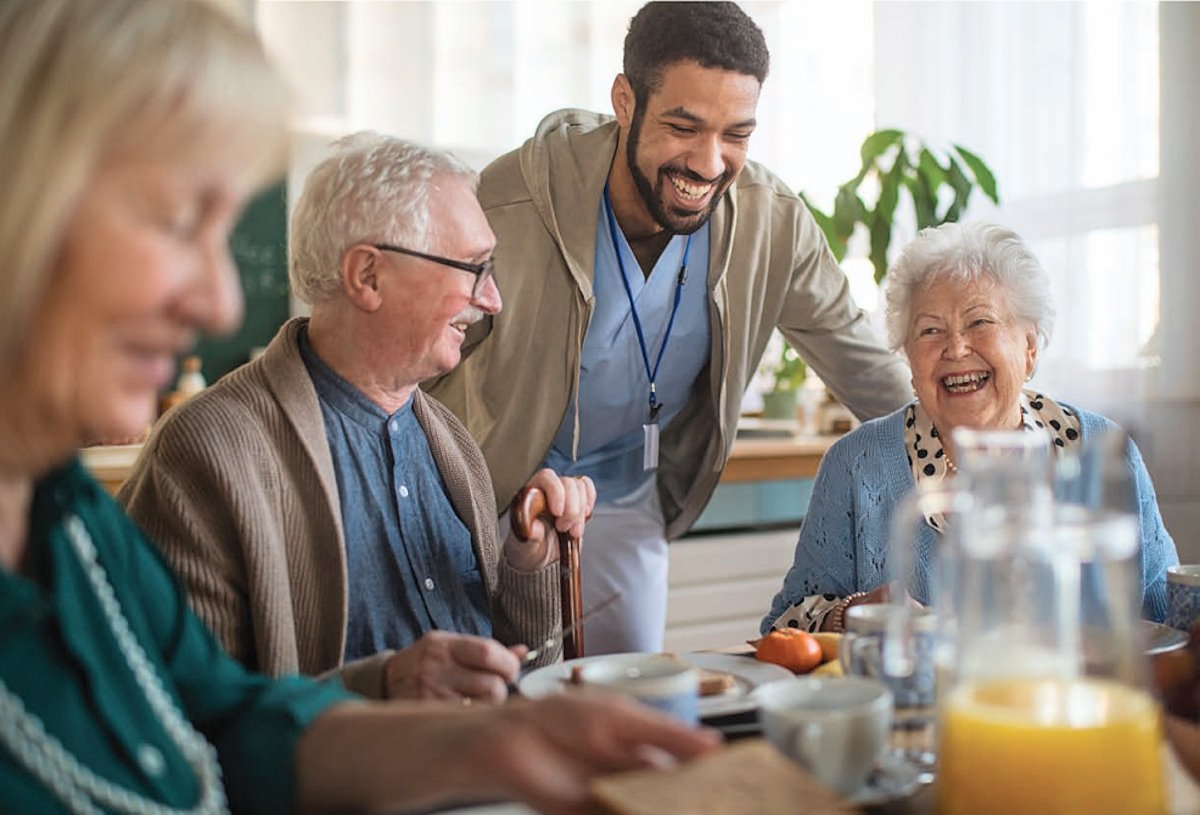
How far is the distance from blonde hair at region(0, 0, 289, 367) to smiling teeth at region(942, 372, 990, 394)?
137 centimetres

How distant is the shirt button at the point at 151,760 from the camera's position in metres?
0.85

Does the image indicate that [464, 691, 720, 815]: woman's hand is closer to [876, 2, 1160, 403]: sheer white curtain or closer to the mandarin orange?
the mandarin orange

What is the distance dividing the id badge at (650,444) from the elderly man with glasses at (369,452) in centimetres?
71

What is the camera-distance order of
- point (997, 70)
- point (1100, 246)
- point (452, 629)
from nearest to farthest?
point (452, 629)
point (1100, 246)
point (997, 70)

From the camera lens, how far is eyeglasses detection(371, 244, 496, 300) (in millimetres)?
1602

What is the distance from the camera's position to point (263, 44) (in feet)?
2.82

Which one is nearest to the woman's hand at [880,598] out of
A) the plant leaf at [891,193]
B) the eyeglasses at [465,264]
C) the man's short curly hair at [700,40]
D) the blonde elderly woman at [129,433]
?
the blonde elderly woman at [129,433]

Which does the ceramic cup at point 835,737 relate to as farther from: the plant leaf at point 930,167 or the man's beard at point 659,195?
the plant leaf at point 930,167

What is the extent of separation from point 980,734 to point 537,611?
3.17 ft

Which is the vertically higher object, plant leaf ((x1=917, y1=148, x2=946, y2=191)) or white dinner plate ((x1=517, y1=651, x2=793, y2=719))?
plant leaf ((x1=917, y1=148, x2=946, y2=191))

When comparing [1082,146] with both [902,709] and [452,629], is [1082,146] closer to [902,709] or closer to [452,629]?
[452,629]

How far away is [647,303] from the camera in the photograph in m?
2.40

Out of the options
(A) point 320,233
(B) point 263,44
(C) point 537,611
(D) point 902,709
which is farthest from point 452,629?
(B) point 263,44

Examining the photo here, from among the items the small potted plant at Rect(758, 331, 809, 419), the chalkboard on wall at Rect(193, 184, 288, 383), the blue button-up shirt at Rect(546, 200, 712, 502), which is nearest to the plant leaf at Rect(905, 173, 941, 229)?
the small potted plant at Rect(758, 331, 809, 419)
